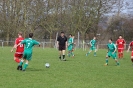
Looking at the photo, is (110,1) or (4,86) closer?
(4,86)

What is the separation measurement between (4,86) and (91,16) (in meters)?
43.6

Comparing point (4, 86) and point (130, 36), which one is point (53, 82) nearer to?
point (4, 86)

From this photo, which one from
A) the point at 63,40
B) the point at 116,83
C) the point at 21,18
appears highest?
the point at 21,18

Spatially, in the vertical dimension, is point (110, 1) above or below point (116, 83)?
above

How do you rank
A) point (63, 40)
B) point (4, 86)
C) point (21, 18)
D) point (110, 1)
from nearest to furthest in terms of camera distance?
point (4, 86) → point (63, 40) → point (110, 1) → point (21, 18)

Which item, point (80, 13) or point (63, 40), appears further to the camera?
point (80, 13)

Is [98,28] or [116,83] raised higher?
[98,28]

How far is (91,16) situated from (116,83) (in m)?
42.0

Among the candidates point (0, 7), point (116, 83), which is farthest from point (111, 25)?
point (116, 83)

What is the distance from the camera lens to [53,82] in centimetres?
1005

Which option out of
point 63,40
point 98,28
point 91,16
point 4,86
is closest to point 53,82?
point 4,86

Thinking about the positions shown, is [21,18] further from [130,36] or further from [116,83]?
[116,83]

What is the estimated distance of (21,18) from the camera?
55406mm

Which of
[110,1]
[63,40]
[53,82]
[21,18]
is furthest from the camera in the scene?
[21,18]
